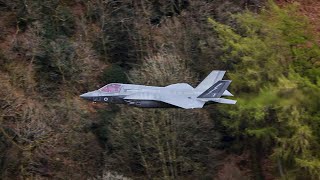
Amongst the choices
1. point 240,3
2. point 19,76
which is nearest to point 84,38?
point 19,76

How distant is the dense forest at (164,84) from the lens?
133ft

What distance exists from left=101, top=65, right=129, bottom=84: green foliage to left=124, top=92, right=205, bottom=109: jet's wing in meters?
18.2

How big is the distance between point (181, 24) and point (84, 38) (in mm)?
7436

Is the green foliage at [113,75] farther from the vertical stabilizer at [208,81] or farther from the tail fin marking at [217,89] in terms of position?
the tail fin marking at [217,89]

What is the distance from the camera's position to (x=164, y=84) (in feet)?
134

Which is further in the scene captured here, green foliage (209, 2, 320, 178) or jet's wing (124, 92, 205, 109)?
green foliage (209, 2, 320, 178)

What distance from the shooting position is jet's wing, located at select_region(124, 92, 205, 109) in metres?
29.6

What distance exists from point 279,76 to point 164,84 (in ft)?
20.6

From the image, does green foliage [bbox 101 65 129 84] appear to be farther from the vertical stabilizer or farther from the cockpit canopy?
the vertical stabilizer

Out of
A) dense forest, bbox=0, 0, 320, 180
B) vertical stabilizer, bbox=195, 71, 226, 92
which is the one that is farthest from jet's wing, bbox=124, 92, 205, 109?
dense forest, bbox=0, 0, 320, 180

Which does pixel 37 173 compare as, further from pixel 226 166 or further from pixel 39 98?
pixel 226 166

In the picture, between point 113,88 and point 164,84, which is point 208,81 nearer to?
point 113,88

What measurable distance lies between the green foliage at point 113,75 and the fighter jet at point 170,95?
1706cm

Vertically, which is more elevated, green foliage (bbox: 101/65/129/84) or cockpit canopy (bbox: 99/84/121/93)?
cockpit canopy (bbox: 99/84/121/93)
